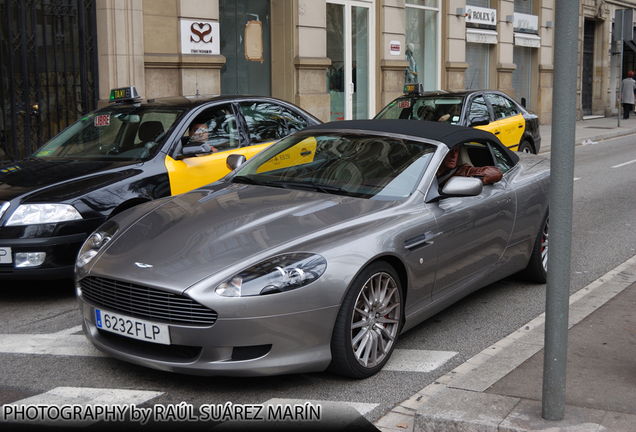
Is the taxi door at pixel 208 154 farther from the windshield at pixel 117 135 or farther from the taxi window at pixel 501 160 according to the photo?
the taxi window at pixel 501 160

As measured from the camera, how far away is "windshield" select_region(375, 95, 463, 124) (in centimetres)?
1177

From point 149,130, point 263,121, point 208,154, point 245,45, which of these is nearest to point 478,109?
point 263,121

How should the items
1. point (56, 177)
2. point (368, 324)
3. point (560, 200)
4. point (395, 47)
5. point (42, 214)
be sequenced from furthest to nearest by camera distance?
point (395, 47) < point (56, 177) < point (42, 214) < point (368, 324) < point (560, 200)

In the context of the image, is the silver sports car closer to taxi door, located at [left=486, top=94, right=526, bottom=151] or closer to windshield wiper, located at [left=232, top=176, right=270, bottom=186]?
windshield wiper, located at [left=232, top=176, right=270, bottom=186]

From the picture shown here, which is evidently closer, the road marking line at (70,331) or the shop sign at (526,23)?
the road marking line at (70,331)

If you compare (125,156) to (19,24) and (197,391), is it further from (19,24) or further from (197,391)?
(19,24)

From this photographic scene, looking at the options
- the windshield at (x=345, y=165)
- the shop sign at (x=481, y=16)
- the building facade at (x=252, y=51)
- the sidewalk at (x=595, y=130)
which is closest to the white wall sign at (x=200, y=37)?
the building facade at (x=252, y=51)

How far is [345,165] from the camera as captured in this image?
512 cm

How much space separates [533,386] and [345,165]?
198 cm

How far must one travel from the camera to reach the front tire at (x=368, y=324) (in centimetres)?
398

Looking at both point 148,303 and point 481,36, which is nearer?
point 148,303

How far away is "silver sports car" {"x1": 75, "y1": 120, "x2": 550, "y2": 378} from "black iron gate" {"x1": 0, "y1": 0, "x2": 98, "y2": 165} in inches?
327

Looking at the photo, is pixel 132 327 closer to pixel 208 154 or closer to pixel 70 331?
pixel 70 331

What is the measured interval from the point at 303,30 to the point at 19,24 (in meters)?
6.63
